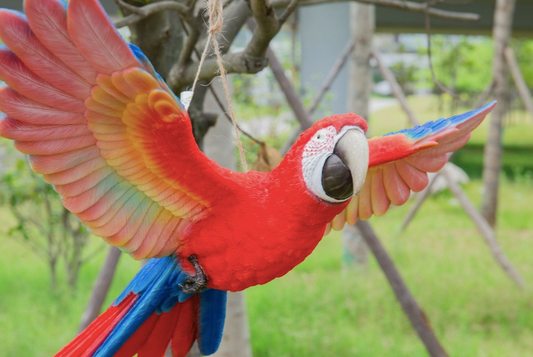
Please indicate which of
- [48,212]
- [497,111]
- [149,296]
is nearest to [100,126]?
[149,296]

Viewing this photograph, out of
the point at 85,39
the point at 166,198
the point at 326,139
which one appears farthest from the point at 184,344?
the point at 85,39

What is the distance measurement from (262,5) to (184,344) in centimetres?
63

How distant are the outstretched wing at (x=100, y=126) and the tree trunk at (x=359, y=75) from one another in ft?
7.39

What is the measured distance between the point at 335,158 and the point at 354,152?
0.03 metres

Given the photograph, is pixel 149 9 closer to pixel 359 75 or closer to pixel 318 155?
pixel 318 155

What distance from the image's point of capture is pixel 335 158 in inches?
27.7

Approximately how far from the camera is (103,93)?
65 cm

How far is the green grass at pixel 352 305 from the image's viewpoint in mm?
2270

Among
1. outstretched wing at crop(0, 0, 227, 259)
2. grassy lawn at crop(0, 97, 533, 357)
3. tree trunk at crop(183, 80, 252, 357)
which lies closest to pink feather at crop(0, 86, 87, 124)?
outstretched wing at crop(0, 0, 227, 259)

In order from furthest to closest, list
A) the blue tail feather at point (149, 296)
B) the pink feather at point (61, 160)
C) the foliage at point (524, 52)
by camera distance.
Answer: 1. the foliage at point (524, 52)
2. the blue tail feather at point (149, 296)
3. the pink feather at point (61, 160)

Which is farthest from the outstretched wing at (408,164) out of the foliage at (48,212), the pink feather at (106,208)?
the foliage at (48,212)

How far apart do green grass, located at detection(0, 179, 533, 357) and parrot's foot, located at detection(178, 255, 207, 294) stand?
152 centimetres

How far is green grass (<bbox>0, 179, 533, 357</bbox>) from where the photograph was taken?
227cm

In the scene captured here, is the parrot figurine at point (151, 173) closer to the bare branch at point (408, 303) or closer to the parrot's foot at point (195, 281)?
the parrot's foot at point (195, 281)
